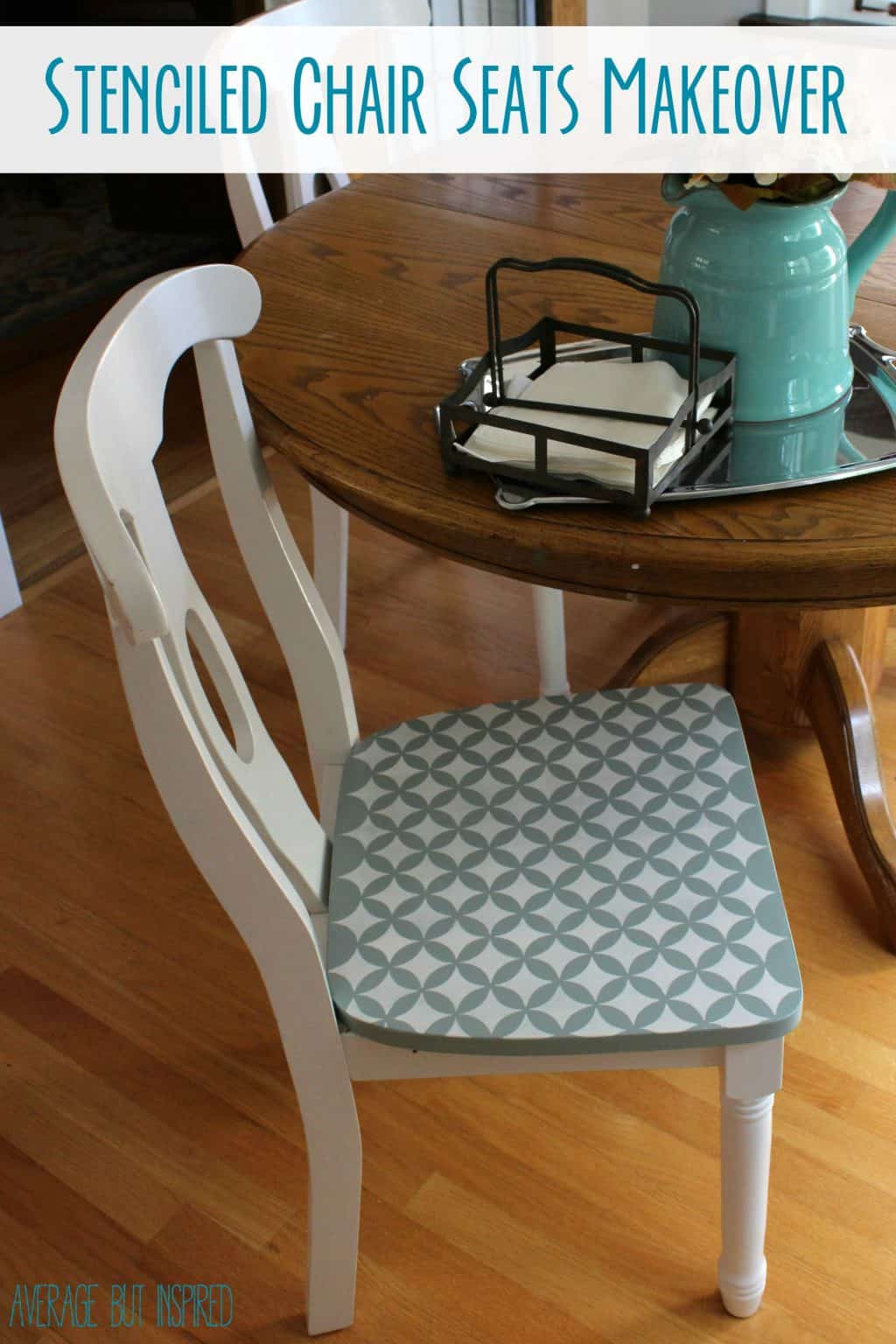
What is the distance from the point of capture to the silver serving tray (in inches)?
39.2

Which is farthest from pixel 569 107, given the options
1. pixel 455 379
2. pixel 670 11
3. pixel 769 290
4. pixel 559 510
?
pixel 670 11

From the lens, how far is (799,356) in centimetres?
106

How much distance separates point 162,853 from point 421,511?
0.92 metres

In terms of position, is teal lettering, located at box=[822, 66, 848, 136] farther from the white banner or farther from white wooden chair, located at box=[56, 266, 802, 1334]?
white wooden chair, located at box=[56, 266, 802, 1334]

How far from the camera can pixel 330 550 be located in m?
1.90

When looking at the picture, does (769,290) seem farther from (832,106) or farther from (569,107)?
(569,107)

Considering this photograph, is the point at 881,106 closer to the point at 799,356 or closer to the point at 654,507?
the point at 799,356

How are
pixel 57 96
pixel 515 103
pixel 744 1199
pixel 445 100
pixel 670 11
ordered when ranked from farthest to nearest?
pixel 57 96 → pixel 670 11 → pixel 445 100 → pixel 515 103 → pixel 744 1199

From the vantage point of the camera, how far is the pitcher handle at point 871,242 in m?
1.10

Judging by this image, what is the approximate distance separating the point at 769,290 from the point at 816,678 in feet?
2.41

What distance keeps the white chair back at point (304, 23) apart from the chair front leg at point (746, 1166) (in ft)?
3.72

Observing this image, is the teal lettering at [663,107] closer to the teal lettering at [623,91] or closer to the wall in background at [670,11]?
the teal lettering at [623,91]

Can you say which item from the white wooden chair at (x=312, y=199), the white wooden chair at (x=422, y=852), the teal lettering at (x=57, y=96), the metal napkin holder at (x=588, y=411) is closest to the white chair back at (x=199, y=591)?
the white wooden chair at (x=422, y=852)

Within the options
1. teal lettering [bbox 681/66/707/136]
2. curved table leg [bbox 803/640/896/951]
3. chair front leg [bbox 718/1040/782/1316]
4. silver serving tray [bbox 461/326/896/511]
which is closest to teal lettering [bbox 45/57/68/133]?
teal lettering [bbox 681/66/707/136]
